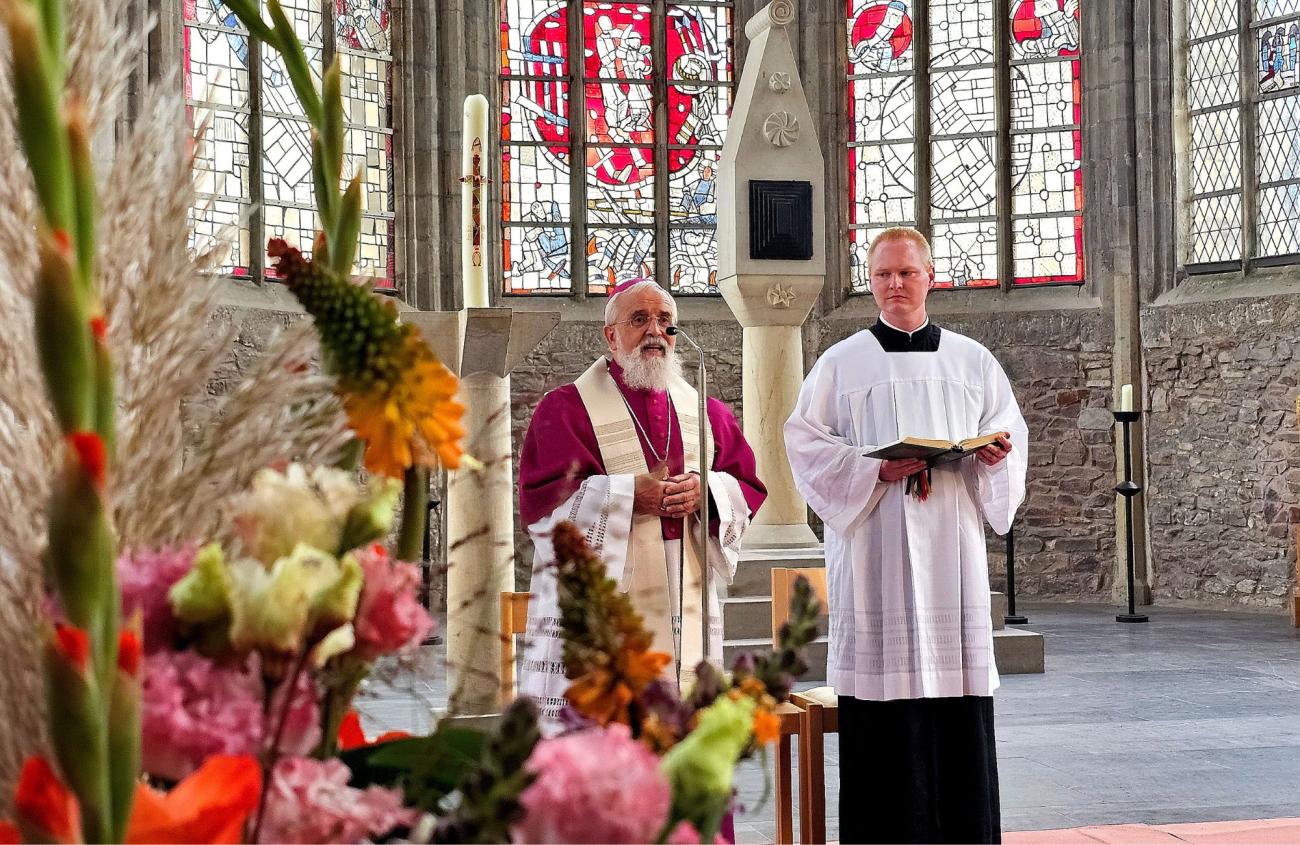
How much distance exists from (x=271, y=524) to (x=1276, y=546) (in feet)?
40.9

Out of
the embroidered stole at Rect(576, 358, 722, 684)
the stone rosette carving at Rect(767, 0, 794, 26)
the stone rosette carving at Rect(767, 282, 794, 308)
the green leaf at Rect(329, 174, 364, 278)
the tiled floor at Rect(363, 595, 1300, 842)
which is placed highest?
the stone rosette carving at Rect(767, 0, 794, 26)

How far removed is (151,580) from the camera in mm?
642

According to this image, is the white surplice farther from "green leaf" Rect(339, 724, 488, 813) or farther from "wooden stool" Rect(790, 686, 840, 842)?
"green leaf" Rect(339, 724, 488, 813)

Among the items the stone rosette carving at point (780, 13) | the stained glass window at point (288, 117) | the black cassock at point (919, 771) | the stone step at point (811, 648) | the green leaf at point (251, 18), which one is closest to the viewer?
the green leaf at point (251, 18)

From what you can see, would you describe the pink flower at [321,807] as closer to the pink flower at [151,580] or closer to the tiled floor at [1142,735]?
the pink flower at [151,580]

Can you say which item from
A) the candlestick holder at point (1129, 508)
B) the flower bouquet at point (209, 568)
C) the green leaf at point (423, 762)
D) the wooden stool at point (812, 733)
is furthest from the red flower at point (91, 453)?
the candlestick holder at point (1129, 508)

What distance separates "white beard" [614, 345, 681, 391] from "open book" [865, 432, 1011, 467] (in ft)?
1.96

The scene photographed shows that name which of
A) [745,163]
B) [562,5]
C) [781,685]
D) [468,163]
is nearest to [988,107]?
[562,5]

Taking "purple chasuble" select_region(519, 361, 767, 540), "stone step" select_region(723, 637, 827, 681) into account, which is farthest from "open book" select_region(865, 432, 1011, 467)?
"stone step" select_region(723, 637, 827, 681)

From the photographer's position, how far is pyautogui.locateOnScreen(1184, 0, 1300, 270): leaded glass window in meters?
12.2

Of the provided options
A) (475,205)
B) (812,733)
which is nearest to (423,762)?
(812,733)

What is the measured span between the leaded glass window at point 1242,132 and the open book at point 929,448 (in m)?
9.21

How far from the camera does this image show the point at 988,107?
13625 millimetres

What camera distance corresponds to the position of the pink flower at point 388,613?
649 mm
